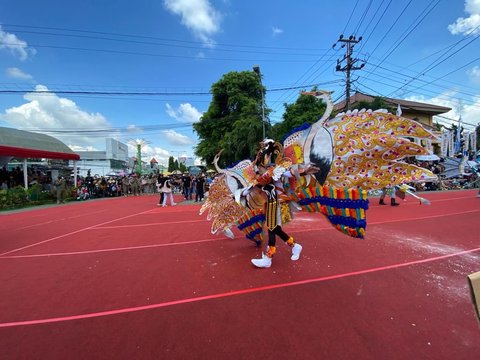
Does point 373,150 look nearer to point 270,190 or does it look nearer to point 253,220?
point 270,190

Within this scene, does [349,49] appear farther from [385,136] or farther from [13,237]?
[13,237]

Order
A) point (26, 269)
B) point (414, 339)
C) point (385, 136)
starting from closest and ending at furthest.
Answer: point (414, 339)
point (385, 136)
point (26, 269)

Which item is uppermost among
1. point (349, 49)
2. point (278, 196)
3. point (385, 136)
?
point (349, 49)

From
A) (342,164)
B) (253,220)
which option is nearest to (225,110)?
(253,220)

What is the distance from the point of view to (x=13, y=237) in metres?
7.60

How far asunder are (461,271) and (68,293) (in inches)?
220

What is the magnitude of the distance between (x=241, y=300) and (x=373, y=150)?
7.82 ft

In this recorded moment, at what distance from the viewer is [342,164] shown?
3447 mm

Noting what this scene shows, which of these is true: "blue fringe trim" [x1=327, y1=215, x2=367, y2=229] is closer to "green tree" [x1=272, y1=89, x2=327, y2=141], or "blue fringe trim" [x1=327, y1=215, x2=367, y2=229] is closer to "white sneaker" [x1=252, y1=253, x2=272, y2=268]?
"white sneaker" [x1=252, y1=253, x2=272, y2=268]

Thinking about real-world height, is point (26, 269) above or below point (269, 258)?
below

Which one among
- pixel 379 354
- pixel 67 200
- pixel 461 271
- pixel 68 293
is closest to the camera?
pixel 379 354

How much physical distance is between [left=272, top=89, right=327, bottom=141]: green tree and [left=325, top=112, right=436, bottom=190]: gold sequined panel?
17388mm

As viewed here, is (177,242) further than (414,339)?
Yes

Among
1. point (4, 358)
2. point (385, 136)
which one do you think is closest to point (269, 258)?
point (385, 136)
